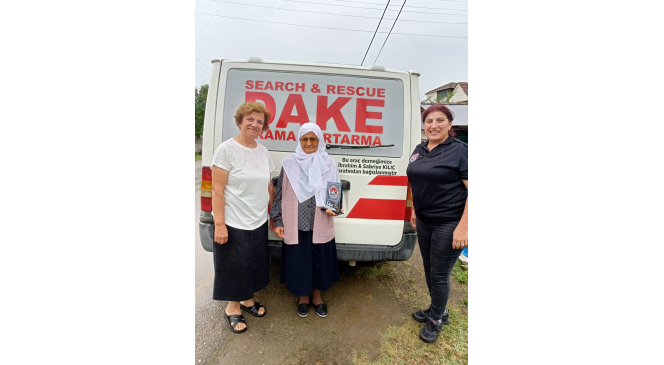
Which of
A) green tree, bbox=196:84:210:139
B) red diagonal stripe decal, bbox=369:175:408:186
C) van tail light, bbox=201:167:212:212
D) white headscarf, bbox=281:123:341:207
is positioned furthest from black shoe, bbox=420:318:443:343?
green tree, bbox=196:84:210:139

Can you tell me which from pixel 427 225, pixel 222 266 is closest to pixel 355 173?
pixel 427 225

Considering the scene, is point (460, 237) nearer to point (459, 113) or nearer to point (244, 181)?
point (459, 113)

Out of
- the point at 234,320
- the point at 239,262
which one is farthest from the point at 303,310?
the point at 239,262

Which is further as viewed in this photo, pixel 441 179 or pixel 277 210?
pixel 277 210

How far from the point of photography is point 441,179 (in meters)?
1.78

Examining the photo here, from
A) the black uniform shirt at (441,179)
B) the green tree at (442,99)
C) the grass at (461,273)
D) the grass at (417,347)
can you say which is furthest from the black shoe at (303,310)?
the green tree at (442,99)

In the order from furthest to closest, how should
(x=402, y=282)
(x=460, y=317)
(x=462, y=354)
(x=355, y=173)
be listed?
(x=402, y=282) < (x=460, y=317) < (x=355, y=173) < (x=462, y=354)

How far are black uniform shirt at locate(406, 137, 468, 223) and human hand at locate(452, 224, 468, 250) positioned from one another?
0.08 meters

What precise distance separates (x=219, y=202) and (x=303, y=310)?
1.17m

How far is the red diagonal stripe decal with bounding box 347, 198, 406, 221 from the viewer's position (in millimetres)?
2188

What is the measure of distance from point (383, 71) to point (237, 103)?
1.13m

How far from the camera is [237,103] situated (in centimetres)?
204

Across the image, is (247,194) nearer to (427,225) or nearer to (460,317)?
(427,225)

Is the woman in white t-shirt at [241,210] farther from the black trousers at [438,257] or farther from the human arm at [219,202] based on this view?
the black trousers at [438,257]
